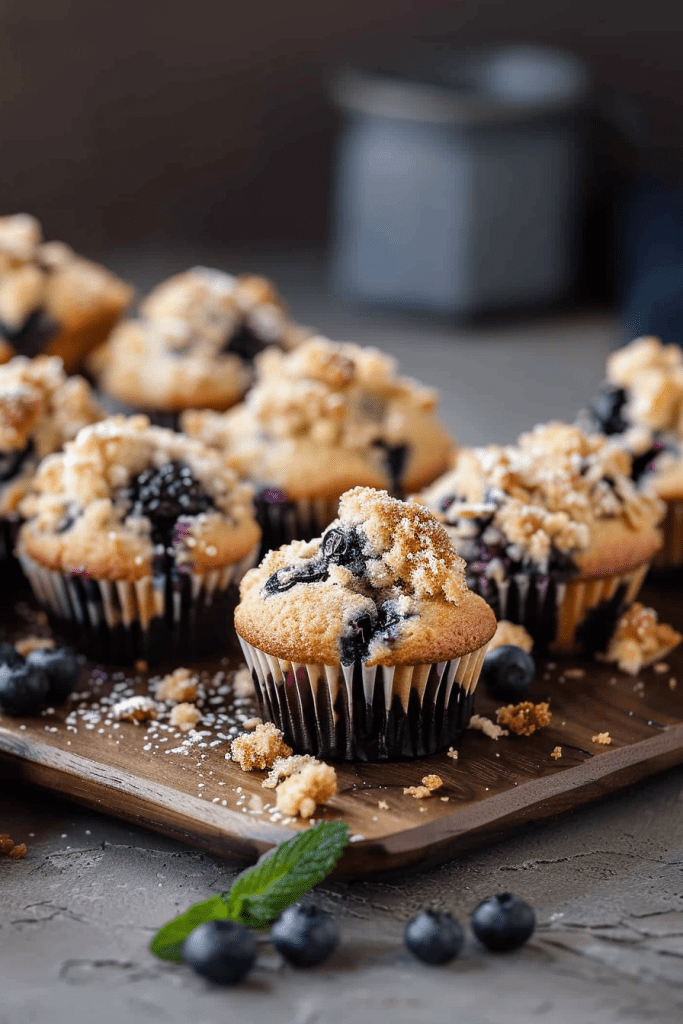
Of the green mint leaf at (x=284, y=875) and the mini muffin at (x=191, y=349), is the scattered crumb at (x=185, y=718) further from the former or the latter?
the mini muffin at (x=191, y=349)

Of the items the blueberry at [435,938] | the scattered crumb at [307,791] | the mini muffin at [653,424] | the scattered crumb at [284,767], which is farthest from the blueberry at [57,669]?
the mini muffin at [653,424]

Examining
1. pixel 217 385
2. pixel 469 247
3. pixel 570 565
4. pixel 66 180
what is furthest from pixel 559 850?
pixel 66 180

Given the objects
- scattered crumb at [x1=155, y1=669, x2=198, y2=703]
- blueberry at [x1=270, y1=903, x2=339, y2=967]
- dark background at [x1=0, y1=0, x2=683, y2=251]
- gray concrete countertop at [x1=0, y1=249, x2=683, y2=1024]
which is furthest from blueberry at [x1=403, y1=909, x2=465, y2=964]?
dark background at [x1=0, y1=0, x2=683, y2=251]

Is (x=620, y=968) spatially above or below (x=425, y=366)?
above

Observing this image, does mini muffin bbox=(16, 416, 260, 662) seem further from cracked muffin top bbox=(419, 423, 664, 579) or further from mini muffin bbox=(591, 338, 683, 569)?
mini muffin bbox=(591, 338, 683, 569)

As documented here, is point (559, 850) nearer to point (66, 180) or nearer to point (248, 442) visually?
point (248, 442)

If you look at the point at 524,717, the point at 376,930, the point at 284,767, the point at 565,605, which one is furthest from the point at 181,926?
the point at 565,605
